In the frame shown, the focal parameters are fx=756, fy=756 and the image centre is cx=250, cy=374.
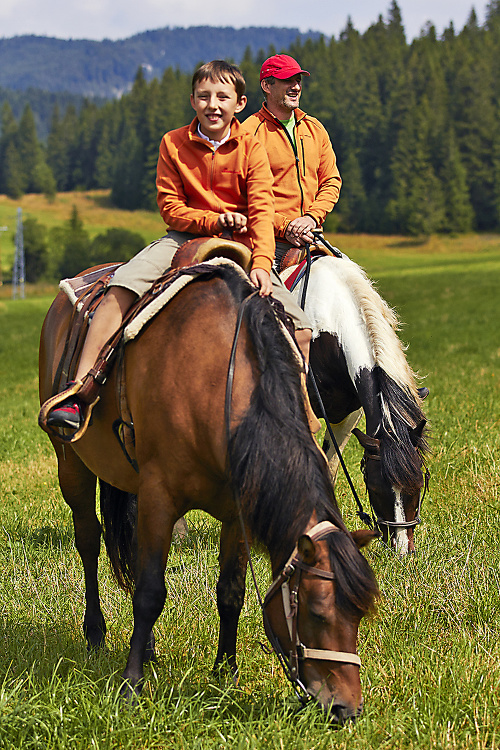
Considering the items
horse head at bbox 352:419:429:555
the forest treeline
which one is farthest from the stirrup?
the forest treeline

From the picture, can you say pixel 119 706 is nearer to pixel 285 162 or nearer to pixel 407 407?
pixel 407 407

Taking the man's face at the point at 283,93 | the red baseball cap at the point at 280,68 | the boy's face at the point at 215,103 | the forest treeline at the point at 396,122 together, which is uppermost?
the forest treeline at the point at 396,122

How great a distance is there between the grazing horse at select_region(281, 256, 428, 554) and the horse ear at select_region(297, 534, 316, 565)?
208 centimetres

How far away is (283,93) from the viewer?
18.4 ft

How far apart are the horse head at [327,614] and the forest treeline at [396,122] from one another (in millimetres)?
89486

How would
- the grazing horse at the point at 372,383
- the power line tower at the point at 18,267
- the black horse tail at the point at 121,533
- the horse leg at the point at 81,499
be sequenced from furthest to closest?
the power line tower at the point at 18,267 → the grazing horse at the point at 372,383 → the horse leg at the point at 81,499 → the black horse tail at the point at 121,533

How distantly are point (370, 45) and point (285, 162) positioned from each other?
115m

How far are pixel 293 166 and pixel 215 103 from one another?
6.46ft

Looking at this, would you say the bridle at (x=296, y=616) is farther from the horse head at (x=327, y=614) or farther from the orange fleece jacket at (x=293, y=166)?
the orange fleece jacket at (x=293, y=166)

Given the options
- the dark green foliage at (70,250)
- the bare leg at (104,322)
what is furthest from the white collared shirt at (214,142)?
the dark green foliage at (70,250)

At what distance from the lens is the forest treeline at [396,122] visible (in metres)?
93.4

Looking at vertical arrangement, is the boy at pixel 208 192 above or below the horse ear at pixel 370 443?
above

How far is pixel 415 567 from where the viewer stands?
460 centimetres

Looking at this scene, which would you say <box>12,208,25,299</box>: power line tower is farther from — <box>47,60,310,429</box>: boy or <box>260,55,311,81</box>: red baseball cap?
<box>47,60,310,429</box>: boy
